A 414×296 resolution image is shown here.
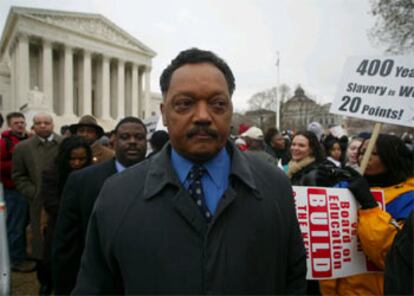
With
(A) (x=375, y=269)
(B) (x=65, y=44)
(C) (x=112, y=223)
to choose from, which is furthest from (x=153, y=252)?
(B) (x=65, y=44)

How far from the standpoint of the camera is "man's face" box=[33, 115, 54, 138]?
486cm

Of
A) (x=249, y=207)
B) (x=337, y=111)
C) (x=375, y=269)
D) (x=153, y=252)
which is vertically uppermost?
(x=337, y=111)

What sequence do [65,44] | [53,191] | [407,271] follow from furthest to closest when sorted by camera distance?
[65,44]
[53,191]
[407,271]

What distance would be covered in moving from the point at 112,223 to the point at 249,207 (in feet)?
1.90

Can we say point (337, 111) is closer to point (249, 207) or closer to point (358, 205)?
point (358, 205)

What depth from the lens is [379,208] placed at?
2213 millimetres

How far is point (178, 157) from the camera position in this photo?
5.10 feet

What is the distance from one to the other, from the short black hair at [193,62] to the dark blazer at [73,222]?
1467 mm

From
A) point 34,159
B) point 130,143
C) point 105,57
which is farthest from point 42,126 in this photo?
point 105,57

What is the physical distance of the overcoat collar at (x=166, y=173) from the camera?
1.42 metres

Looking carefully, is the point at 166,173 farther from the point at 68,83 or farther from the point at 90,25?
the point at 90,25

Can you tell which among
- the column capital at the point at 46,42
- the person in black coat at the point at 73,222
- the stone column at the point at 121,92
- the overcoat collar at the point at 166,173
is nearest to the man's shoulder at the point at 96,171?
the person in black coat at the point at 73,222

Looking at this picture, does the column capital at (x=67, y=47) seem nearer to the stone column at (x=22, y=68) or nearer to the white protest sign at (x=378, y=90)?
the stone column at (x=22, y=68)

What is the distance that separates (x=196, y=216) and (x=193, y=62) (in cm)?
68
